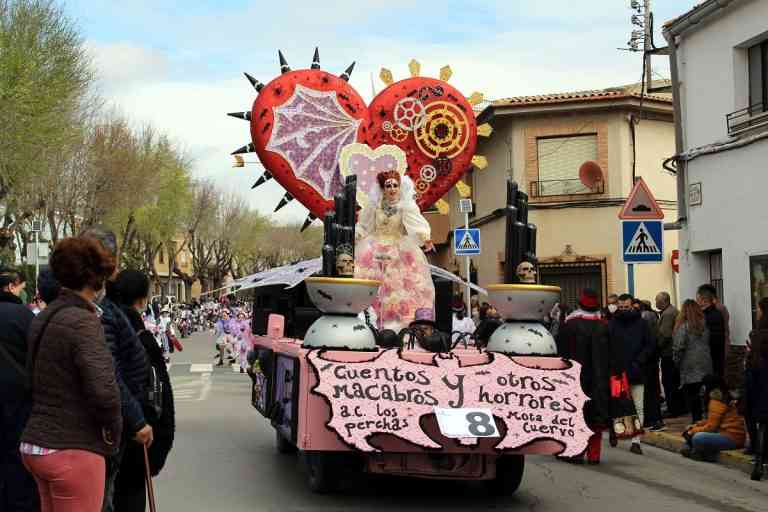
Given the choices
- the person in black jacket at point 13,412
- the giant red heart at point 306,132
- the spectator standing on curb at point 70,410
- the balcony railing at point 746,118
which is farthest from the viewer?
the balcony railing at point 746,118

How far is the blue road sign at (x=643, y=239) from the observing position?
13.5 m

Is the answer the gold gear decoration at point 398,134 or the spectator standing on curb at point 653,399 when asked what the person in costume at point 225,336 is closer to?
the gold gear decoration at point 398,134

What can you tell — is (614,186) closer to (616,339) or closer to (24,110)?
(24,110)

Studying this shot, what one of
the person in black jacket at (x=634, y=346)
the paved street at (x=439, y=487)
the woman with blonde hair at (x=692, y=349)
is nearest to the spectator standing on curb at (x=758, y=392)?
the paved street at (x=439, y=487)

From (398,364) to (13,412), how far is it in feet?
9.78

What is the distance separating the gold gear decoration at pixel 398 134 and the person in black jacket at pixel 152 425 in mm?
8138

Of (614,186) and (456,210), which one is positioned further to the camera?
(456,210)

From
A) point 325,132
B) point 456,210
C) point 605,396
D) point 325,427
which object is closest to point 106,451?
point 325,427

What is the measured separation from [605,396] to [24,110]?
1986cm

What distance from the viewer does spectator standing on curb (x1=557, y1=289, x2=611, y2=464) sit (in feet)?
35.4

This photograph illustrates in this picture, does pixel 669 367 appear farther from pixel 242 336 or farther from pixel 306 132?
pixel 242 336

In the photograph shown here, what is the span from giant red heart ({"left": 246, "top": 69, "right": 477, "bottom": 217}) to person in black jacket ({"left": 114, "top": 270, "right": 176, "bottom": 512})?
8019 mm

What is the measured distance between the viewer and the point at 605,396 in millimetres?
10836

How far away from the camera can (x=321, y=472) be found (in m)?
8.48
